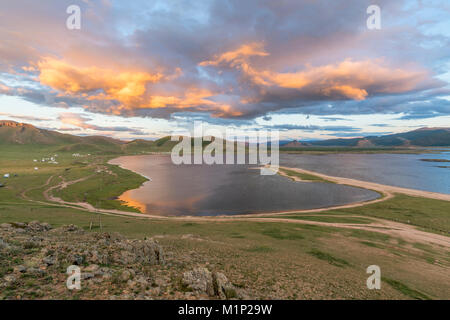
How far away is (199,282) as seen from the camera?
13.1 metres

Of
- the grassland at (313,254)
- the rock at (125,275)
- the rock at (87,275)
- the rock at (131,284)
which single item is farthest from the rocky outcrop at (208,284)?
the rock at (87,275)

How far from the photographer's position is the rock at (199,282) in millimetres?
12633

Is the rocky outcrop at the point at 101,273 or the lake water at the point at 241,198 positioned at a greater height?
the rocky outcrop at the point at 101,273

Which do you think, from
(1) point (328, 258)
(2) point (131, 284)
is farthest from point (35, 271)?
(1) point (328, 258)

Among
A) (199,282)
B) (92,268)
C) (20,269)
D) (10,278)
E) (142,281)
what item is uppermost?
(10,278)

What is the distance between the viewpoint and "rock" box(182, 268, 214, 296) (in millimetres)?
12633

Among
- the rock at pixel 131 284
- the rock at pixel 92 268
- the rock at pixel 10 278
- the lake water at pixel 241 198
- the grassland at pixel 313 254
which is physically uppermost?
the rock at pixel 10 278

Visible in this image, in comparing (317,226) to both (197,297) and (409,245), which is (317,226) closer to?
(409,245)

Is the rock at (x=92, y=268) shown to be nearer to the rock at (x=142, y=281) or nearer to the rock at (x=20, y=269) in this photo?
the rock at (x=142, y=281)

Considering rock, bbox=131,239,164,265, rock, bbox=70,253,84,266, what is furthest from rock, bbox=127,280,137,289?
rock, bbox=70,253,84,266

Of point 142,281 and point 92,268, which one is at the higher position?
point 92,268

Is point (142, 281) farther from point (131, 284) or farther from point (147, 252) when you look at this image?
point (147, 252)

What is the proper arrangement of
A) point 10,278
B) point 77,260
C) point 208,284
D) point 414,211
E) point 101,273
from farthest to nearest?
point 414,211, point 77,260, point 208,284, point 101,273, point 10,278
